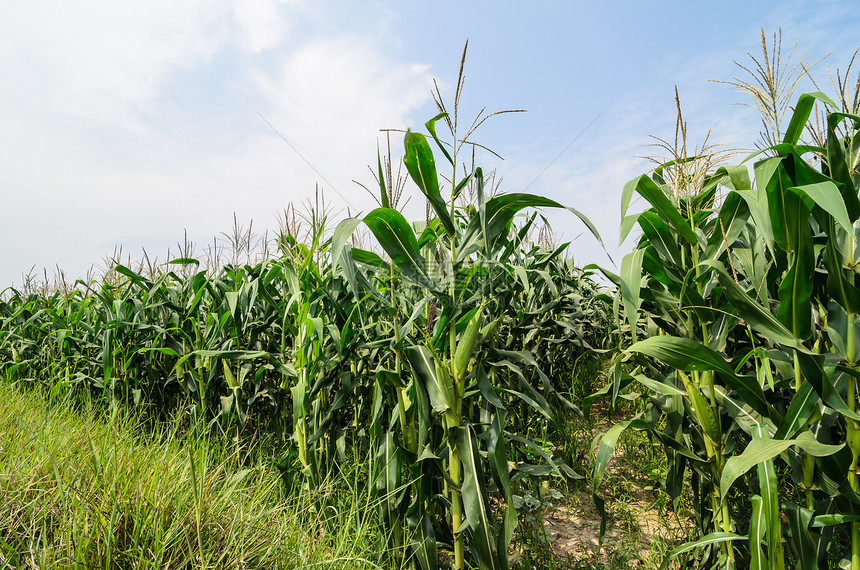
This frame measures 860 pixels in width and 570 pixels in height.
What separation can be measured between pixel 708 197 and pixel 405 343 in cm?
145

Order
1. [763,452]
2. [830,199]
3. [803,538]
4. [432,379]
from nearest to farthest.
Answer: [830,199]
[763,452]
[803,538]
[432,379]

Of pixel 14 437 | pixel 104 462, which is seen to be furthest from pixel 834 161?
pixel 14 437

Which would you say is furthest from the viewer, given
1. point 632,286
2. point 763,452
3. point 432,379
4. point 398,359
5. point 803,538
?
point 398,359

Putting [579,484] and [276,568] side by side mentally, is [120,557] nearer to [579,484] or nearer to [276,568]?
[276,568]

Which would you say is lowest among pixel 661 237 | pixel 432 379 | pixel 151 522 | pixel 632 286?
pixel 151 522

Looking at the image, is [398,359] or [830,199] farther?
[398,359]

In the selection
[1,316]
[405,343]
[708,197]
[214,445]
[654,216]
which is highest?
[1,316]

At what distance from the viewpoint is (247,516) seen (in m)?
1.76

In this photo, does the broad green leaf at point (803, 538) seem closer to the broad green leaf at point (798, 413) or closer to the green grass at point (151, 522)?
the broad green leaf at point (798, 413)

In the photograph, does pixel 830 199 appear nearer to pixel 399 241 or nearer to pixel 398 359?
pixel 399 241

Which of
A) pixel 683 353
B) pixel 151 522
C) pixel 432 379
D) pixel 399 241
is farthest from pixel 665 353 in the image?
pixel 151 522

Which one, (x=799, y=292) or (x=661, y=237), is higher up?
(x=661, y=237)

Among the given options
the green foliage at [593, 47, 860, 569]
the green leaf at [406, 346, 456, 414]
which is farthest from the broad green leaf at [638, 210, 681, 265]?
the green leaf at [406, 346, 456, 414]

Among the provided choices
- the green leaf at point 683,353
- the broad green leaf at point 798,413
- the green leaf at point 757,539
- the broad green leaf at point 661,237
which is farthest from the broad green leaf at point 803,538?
the broad green leaf at point 661,237
